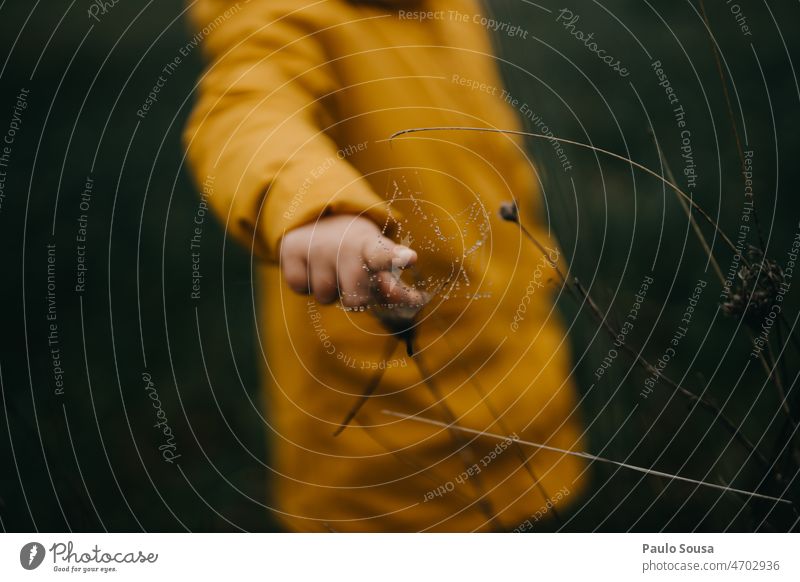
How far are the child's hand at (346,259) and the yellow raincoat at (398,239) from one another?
0.05ft

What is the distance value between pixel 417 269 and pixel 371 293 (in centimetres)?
5

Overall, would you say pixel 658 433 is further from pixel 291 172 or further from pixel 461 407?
pixel 291 172

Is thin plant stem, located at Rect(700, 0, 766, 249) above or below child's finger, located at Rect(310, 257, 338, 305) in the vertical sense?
above

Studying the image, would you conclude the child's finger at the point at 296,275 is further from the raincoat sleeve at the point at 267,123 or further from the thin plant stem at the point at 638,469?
the thin plant stem at the point at 638,469

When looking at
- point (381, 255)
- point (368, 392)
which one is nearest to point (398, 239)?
point (381, 255)

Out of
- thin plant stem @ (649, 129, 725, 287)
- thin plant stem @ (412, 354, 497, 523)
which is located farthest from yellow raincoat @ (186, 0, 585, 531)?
thin plant stem @ (649, 129, 725, 287)

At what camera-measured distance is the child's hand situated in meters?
A: 0.66

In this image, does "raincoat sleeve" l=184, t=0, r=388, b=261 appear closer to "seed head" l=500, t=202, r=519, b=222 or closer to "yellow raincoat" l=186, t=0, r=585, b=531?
"yellow raincoat" l=186, t=0, r=585, b=531

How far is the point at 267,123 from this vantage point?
2.23ft

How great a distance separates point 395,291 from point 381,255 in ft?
0.15

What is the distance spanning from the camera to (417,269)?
70 centimetres

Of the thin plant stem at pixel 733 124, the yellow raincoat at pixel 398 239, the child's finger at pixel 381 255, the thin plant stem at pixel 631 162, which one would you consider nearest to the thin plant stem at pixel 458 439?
the yellow raincoat at pixel 398 239

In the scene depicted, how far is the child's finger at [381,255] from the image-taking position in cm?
67
